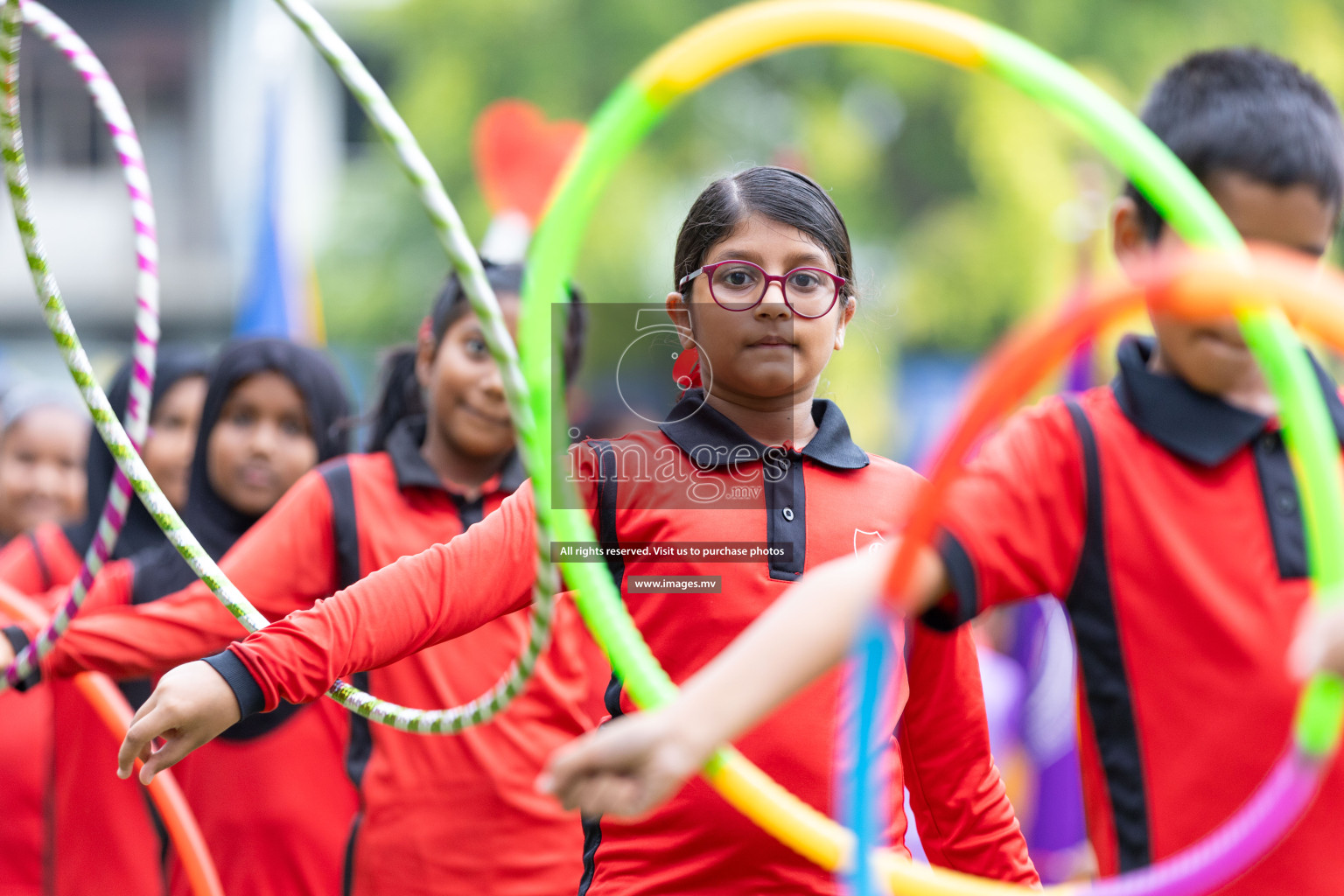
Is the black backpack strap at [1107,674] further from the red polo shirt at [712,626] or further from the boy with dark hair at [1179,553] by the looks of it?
the red polo shirt at [712,626]

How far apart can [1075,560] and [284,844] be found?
2695 mm

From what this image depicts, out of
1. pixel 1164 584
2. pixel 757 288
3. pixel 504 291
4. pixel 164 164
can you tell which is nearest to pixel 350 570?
pixel 504 291

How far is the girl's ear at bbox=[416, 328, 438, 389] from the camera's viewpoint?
14.4 feet

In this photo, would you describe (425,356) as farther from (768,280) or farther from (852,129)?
(852,129)

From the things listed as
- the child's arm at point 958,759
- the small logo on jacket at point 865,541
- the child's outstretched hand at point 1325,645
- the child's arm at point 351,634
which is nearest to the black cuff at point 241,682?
the child's arm at point 351,634

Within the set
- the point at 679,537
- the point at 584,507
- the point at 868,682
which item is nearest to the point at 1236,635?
the point at 868,682

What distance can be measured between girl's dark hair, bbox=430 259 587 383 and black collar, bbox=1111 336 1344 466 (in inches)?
83.1

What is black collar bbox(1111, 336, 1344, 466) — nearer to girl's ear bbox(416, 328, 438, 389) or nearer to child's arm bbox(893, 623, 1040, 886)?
child's arm bbox(893, 623, 1040, 886)

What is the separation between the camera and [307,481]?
3.95 m

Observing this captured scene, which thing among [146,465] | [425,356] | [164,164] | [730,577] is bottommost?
[730,577]

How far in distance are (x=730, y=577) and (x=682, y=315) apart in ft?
1.92

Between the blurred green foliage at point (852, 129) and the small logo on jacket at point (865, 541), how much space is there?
50.2ft

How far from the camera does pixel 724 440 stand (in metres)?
2.99

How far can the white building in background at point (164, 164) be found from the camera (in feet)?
86.1
